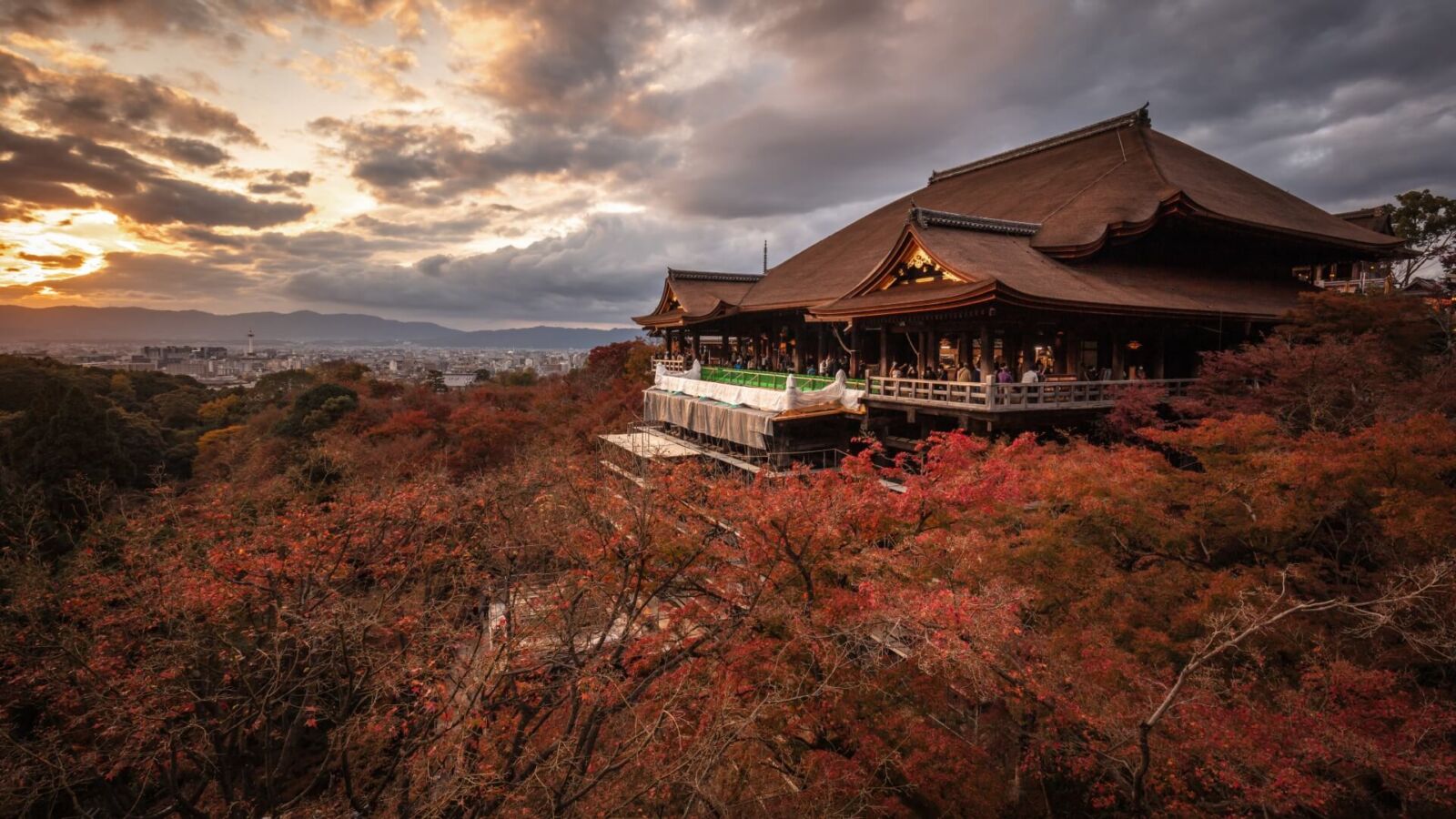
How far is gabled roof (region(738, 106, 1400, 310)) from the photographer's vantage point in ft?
58.8

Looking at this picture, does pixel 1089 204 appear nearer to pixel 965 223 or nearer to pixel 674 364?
pixel 965 223

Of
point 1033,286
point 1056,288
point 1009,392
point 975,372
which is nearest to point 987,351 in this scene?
point 1009,392

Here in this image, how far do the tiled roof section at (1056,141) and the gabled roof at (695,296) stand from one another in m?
12.0

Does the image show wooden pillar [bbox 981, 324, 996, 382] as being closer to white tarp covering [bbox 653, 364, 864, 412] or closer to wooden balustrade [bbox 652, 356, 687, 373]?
white tarp covering [bbox 653, 364, 864, 412]

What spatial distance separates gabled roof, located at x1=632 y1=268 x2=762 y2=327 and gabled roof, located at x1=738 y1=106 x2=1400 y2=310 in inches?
53.8

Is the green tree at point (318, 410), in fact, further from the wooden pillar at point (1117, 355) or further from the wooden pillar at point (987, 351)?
the wooden pillar at point (1117, 355)

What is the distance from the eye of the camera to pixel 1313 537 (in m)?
9.12

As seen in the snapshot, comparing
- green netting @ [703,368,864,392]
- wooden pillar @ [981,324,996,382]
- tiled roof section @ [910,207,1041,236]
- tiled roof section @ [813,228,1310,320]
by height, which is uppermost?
tiled roof section @ [910,207,1041,236]

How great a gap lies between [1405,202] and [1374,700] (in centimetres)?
3679

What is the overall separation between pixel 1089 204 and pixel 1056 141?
374 inches

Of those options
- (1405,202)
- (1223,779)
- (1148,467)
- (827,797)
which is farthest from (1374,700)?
(1405,202)

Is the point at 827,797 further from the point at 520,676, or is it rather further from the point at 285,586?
the point at 285,586

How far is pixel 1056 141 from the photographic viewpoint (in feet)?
87.9

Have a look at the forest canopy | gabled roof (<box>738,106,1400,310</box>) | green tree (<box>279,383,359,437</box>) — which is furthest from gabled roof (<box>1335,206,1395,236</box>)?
green tree (<box>279,383,359,437</box>)
